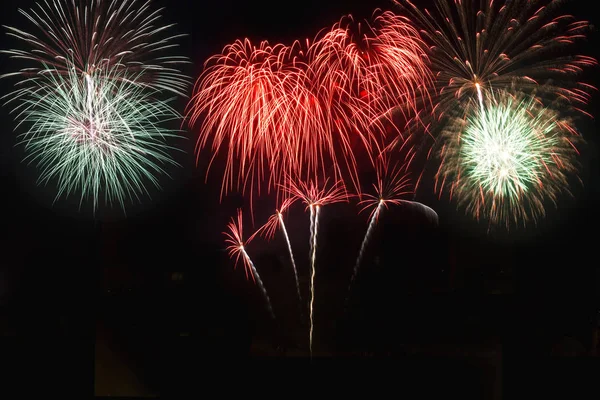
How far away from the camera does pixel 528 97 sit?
205 inches

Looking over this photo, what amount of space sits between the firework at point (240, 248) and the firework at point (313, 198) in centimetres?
61

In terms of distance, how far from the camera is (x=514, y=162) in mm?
5145

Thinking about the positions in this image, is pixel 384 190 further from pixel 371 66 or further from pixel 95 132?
pixel 95 132

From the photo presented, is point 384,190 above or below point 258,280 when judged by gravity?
above

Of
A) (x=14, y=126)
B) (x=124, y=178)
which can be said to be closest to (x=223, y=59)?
(x=124, y=178)

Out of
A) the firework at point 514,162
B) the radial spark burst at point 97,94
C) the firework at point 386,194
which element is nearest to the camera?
the firework at point 514,162

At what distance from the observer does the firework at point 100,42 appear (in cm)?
538

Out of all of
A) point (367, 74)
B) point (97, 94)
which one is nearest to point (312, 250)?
point (367, 74)

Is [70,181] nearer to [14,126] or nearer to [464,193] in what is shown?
[14,126]

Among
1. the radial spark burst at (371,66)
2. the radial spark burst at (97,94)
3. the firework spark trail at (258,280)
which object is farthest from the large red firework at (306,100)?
the firework spark trail at (258,280)

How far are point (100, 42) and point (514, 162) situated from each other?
5022 mm

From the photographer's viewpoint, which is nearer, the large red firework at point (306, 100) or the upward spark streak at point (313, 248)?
the large red firework at point (306, 100)

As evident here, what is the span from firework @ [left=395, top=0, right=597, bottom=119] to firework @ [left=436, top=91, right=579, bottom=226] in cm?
21

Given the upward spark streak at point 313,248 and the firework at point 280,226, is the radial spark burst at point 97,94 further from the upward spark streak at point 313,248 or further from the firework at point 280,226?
the upward spark streak at point 313,248
